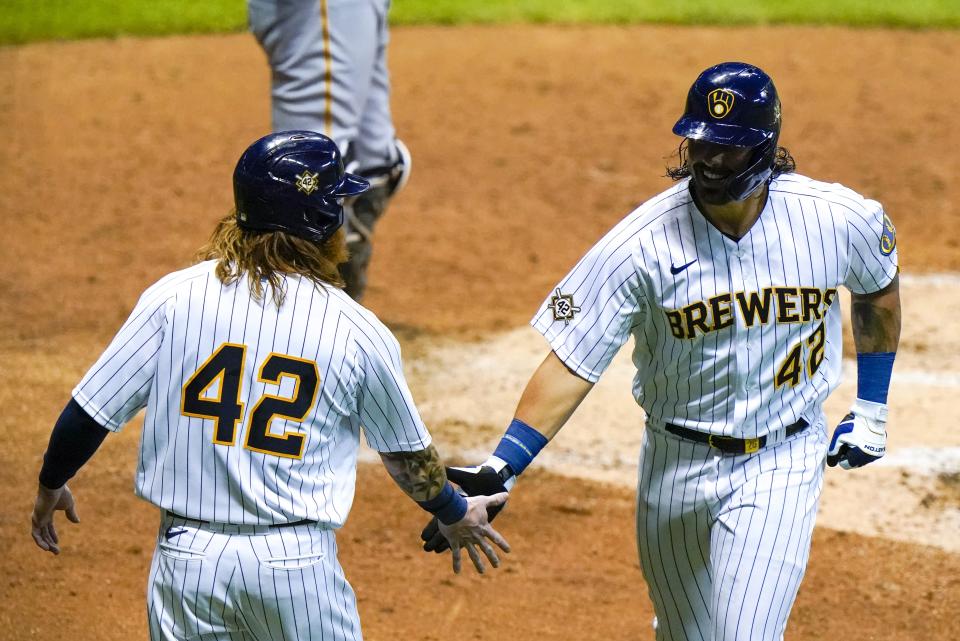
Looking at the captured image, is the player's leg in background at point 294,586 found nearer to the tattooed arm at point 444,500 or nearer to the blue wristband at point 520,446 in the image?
the tattooed arm at point 444,500

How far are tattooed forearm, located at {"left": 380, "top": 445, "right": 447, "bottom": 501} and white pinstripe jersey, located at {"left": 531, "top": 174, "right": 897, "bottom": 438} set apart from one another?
53 cm

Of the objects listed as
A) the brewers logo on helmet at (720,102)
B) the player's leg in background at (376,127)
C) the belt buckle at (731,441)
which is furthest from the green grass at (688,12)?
the belt buckle at (731,441)

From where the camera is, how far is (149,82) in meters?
10.2

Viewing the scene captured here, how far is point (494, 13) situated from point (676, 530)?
8995 mm

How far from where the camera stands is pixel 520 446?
3.44 meters

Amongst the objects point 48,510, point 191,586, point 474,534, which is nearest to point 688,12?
point 474,534

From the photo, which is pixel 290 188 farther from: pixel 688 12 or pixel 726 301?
pixel 688 12

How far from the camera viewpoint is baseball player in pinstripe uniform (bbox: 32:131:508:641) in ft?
9.28

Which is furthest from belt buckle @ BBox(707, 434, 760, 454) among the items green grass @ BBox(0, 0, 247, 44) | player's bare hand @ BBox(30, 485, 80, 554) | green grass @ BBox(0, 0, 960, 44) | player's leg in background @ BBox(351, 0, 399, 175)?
green grass @ BBox(0, 0, 247, 44)

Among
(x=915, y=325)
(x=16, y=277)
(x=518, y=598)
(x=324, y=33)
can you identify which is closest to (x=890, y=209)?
(x=915, y=325)

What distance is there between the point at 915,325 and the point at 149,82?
20.6 ft

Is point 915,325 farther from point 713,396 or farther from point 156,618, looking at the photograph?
point 156,618

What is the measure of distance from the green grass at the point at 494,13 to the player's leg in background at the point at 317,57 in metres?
6.05

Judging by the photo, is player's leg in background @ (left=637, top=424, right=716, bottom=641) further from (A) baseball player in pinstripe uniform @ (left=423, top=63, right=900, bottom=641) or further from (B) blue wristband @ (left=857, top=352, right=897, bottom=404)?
(B) blue wristband @ (left=857, top=352, right=897, bottom=404)
